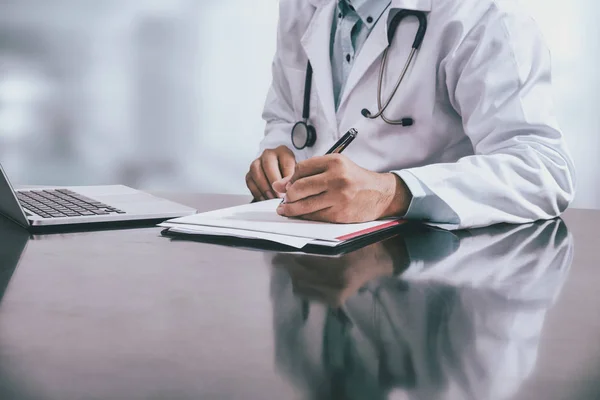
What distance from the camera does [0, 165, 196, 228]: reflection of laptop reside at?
83 cm

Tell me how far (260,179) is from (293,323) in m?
0.76

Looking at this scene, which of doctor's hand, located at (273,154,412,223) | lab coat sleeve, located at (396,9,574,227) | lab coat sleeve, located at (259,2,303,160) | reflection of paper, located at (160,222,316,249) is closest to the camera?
reflection of paper, located at (160,222,316,249)

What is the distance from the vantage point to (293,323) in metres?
0.44

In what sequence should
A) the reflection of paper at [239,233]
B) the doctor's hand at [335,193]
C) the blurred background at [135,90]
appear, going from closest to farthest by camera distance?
1. the reflection of paper at [239,233]
2. the doctor's hand at [335,193]
3. the blurred background at [135,90]

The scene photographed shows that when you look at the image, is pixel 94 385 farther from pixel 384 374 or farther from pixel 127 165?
pixel 127 165

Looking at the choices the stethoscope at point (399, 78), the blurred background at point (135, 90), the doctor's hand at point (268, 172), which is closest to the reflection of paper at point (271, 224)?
the doctor's hand at point (268, 172)

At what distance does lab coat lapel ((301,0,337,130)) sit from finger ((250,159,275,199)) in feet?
0.75

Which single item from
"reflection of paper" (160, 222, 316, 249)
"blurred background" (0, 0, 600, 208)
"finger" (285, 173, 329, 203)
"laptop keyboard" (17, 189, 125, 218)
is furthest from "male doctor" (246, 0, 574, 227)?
"blurred background" (0, 0, 600, 208)

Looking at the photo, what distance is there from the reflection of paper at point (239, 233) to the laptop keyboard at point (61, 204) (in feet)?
0.45

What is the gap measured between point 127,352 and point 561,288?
0.39 meters

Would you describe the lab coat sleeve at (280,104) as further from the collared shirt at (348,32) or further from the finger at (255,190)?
the finger at (255,190)

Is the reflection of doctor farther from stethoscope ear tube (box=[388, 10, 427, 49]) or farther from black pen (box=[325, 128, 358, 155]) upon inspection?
stethoscope ear tube (box=[388, 10, 427, 49])

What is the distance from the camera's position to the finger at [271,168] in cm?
115

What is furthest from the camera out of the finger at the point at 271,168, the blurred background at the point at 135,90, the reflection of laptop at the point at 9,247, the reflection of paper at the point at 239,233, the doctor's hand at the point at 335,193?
the blurred background at the point at 135,90
